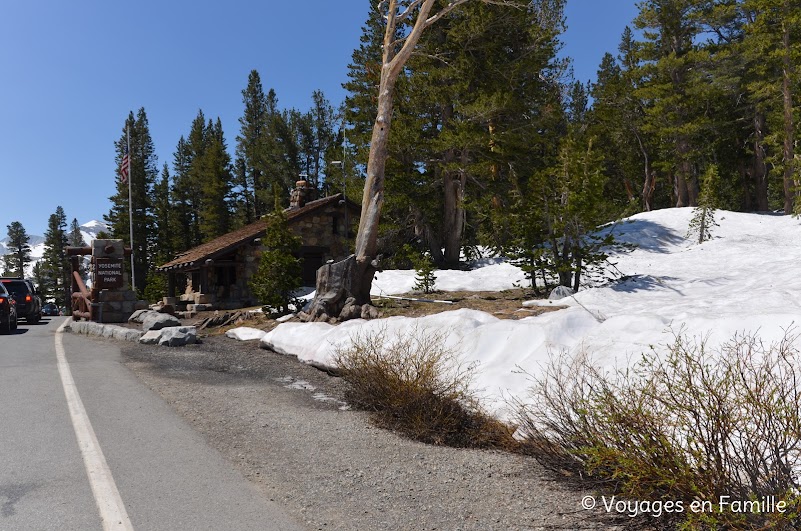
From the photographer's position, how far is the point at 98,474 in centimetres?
465

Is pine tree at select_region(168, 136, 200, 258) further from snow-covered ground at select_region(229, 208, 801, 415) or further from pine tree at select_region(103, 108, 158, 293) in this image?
snow-covered ground at select_region(229, 208, 801, 415)

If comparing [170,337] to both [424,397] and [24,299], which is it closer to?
[424,397]

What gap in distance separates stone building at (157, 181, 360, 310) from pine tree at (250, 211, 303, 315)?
25.4 ft

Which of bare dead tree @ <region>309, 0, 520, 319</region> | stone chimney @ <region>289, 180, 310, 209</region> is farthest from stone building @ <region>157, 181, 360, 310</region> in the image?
bare dead tree @ <region>309, 0, 520, 319</region>

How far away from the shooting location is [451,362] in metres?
7.28

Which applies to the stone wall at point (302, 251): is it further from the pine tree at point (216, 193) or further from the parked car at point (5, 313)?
the pine tree at point (216, 193)

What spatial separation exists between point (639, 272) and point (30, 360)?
14.9 meters

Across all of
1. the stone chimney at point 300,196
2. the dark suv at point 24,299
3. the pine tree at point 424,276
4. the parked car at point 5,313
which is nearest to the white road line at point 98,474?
the parked car at point 5,313

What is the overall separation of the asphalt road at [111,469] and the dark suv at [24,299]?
17.2 m

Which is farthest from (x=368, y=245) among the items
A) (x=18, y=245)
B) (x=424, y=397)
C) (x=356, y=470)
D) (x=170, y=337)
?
(x=18, y=245)

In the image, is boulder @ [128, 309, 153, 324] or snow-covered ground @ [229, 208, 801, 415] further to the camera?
boulder @ [128, 309, 153, 324]

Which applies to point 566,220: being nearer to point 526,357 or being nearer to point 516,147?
point 526,357

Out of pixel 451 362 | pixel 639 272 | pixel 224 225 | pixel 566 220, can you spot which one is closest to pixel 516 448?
pixel 451 362

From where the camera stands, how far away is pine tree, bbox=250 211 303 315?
16953mm
